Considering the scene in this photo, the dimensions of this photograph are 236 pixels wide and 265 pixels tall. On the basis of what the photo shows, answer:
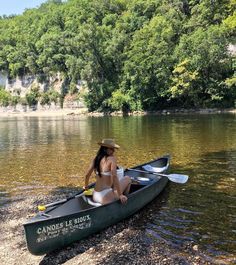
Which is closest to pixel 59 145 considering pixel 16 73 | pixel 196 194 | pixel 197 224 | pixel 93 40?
pixel 196 194

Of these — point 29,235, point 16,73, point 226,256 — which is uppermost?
point 16,73

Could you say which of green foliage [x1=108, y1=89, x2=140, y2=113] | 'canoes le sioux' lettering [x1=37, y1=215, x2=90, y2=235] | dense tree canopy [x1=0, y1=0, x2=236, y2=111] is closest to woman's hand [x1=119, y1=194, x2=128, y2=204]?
'canoes le sioux' lettering [x1=37, y1=215, x2=90, y2=235]

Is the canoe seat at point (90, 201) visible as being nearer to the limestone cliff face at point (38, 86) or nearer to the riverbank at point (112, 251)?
the riverbank at point (112, 251)

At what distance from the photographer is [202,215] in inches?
403

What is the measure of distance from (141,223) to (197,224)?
4.91ft

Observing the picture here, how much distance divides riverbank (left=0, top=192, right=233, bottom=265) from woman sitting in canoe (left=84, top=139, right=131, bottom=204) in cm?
85

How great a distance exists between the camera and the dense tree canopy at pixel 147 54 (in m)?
62.4

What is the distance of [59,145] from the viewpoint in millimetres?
25969

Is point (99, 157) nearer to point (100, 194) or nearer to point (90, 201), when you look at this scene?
point (100, 194)

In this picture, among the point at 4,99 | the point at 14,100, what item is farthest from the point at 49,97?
the point at 4,99

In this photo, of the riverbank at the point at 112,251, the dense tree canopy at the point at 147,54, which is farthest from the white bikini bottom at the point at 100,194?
the dense tree canopy at the point at 147,54

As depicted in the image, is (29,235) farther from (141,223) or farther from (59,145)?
(59,145)

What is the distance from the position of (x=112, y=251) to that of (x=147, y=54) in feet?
204

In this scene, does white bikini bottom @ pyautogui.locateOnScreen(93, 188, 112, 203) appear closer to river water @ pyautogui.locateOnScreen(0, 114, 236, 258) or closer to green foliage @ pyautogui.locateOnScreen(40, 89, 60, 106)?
river water @ pyautogui.locateOnScreen(0, 114, 236, 258)
